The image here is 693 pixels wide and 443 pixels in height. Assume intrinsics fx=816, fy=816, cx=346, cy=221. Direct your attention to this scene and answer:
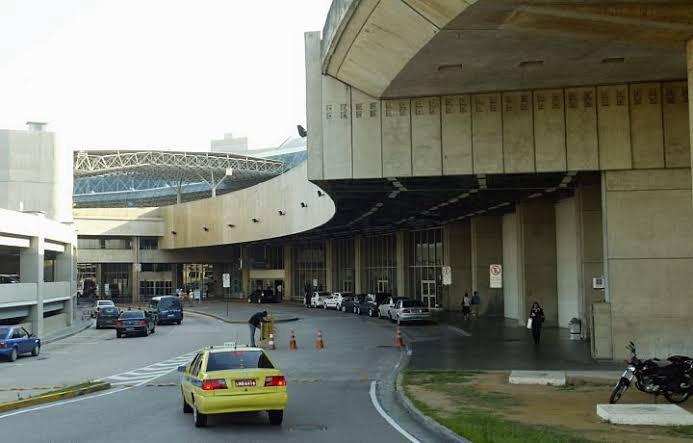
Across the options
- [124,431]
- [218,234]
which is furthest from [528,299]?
[218,234]

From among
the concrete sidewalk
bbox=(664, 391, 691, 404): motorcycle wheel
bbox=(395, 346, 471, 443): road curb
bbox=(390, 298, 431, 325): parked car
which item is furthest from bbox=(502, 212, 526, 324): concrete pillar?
bbox=(664, 391, 691, 404): motorcycle wheel

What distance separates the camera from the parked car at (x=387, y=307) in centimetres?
4903

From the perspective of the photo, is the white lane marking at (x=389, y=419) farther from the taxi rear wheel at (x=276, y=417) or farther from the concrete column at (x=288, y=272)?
the concrete column at (x=288, y=272)

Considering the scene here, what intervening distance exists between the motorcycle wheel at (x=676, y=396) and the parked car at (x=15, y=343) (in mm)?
23754

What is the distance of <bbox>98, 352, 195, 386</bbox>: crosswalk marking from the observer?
901 inches

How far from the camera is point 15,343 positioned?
102 feet

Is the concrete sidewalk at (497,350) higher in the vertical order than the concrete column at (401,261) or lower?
lower

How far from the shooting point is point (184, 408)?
1644 centimetres

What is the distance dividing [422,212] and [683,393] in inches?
1145

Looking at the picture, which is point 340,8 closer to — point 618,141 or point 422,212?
point 618,141

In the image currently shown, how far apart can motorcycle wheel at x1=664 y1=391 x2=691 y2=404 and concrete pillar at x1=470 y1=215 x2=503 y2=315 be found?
3329cm

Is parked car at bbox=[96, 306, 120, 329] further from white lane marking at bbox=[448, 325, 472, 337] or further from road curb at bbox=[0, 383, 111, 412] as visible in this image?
road curb at bbox=[0, 383, 111, 412]

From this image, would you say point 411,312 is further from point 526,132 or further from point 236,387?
point 236,387

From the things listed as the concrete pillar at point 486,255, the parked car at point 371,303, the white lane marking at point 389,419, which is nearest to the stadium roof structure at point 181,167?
the parked car at point 371,303
